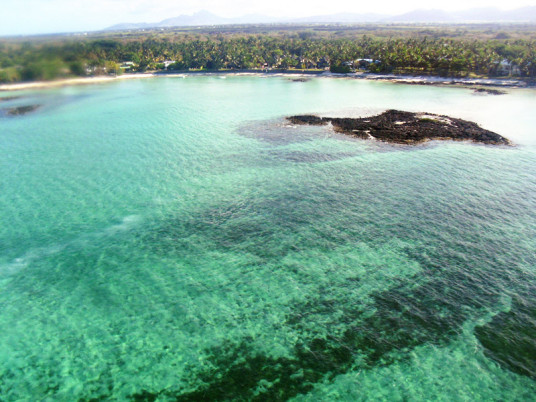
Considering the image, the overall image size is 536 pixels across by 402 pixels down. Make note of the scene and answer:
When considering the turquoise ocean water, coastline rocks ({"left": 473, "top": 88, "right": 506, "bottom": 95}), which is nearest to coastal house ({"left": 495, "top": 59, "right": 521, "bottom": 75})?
coastline rocks ({"left": 473, "top": 88, "right": 506, "bottom": 95})

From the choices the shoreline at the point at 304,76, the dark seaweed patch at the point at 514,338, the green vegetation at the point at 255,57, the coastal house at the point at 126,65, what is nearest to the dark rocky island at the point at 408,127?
the dark seaweed patch at the point at 514,338

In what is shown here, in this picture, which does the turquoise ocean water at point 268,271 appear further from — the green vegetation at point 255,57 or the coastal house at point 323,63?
the coastal house at point 323,63

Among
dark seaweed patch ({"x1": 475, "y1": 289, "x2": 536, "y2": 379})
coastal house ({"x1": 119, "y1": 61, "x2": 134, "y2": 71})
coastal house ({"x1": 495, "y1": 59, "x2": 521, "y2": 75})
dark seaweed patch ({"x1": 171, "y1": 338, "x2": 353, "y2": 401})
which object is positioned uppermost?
coastal house ({"x1": 119, "y1": 61, "x2": 134, "y2": 71})

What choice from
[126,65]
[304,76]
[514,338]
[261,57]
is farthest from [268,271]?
[126,65]

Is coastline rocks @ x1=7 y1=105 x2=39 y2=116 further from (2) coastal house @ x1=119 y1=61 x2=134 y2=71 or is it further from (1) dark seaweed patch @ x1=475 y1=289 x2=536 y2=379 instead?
(1) dark seaweed patch @ x1=475 y1=289 x2=536 y2=379

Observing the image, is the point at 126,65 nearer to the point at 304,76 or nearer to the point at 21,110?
the point at 304,76

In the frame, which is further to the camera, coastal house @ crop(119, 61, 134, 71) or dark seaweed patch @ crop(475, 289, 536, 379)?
coastal house @ crop(119, 61, 134, 71)
